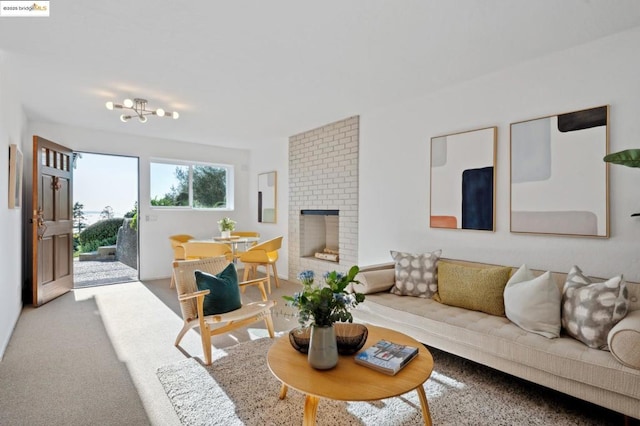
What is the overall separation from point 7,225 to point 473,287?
4.29 metres

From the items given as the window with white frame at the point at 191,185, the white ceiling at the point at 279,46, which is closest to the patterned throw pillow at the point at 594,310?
the white ceiling at the point at 279,46

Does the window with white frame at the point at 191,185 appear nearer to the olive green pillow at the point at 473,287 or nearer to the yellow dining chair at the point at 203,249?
the yellow dining chair at the point at 203,249

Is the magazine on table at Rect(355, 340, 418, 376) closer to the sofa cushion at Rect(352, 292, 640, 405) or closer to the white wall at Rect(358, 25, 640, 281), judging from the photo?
the sofa cushion at Rect(352, 292, 640, 405)

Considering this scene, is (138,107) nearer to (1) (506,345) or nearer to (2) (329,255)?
(2) (329,255)

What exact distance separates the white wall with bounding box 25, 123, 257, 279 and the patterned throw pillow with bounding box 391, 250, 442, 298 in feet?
13.9

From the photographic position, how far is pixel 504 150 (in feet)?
9.62

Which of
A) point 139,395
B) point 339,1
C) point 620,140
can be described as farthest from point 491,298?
point 139,395

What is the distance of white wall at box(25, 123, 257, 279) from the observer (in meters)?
5.05

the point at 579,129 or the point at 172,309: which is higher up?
the point at 579,129

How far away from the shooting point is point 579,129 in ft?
8.21

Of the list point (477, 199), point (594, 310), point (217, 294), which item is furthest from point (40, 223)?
point (594, 310)

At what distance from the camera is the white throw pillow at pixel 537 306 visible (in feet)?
6.92

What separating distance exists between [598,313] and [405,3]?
87.2 inches

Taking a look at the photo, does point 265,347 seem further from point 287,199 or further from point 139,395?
point 287,199
